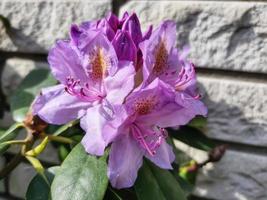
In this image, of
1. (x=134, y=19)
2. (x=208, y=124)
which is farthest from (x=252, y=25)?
(x=134, y=19)

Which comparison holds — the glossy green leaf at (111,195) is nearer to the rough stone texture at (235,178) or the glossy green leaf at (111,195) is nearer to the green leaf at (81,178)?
the green leaf at (81,178)

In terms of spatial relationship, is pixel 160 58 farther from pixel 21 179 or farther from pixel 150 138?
pixel 21 179

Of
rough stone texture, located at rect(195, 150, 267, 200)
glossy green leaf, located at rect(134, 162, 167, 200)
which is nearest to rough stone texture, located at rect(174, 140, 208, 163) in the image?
rough stone texture, located at rect(195, 150, 267, 200)

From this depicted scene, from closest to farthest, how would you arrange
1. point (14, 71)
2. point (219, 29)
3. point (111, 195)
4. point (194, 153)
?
point (111, 195)
point (219, 29)
point (194, 153)
point (14, 71)

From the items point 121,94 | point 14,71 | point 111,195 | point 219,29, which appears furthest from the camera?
point 14,71

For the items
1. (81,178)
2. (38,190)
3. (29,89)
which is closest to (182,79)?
(81,178)

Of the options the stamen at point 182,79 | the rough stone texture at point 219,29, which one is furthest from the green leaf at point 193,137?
the stamen at point 182,79

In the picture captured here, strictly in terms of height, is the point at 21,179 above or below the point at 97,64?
below
